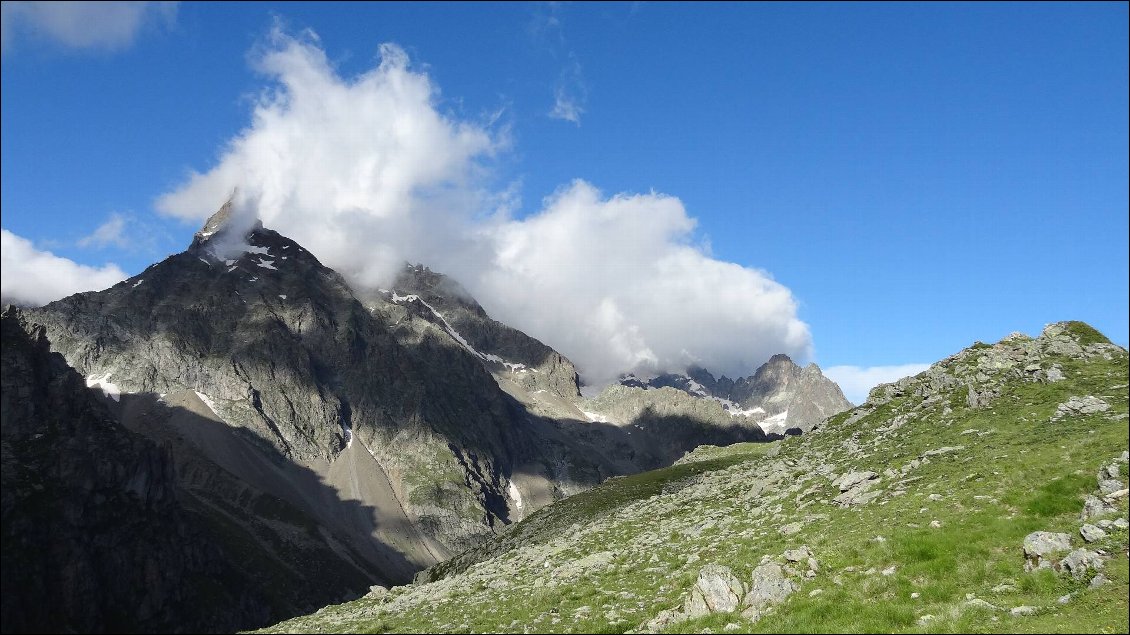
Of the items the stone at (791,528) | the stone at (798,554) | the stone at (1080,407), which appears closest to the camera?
the stone at (798,554)

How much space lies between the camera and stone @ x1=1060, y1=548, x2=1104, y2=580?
20984 mm

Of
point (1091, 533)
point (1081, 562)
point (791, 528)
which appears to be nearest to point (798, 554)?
point (791, 528)

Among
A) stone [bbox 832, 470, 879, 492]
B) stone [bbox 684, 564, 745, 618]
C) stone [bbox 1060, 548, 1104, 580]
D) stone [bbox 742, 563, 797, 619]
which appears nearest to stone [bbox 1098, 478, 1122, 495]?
stone [bbox 1060, 548, 1104, 580]

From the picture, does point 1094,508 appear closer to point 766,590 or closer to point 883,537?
point 883,537

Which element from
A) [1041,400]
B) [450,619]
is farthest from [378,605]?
[1041,400]

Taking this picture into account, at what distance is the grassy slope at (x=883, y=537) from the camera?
2231 cm

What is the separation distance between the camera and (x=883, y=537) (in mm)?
28094

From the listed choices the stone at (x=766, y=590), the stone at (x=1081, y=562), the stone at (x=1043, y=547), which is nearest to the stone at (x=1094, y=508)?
the stone at (x=1043, y=547)

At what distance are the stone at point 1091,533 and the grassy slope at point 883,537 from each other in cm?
49

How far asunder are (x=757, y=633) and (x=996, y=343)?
47.1 meters

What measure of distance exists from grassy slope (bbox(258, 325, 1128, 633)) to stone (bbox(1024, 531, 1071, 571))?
539 millimetres

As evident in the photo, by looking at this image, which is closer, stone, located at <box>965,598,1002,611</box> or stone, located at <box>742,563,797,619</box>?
stone, located at <box>965,598,1002,611</box>

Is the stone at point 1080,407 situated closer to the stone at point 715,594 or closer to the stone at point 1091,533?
the stone at point 1091,533

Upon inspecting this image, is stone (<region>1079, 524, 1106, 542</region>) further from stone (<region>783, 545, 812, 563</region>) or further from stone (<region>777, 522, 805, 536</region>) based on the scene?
stone (<region>777, 522, 805, 536</region>)
